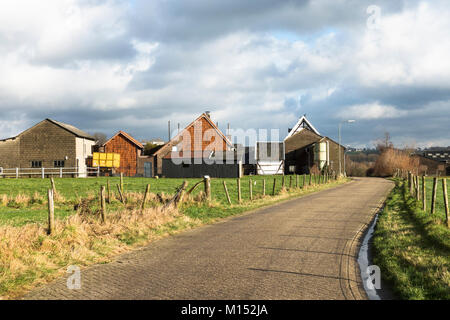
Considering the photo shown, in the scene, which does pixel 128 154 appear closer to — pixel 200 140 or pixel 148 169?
pixel 148 169

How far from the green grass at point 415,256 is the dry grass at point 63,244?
565cm

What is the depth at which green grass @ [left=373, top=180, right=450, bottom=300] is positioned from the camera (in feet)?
20.2

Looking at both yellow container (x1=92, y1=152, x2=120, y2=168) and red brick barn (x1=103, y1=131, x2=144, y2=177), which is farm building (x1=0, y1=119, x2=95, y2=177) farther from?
red brick barn (x1=103, y1=131, x2=144, y2=177)

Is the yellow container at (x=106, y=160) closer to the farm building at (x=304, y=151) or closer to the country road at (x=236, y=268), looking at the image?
the farm building at (x=304, y=151)

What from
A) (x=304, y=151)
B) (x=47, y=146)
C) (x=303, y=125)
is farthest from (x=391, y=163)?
(x=47, y=146)

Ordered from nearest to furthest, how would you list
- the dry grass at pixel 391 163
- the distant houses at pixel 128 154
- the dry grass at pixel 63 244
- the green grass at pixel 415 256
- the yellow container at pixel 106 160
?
the green grass at pixel 415 256 → the dry grass at pixel 63 244 → the distant houses at pixel 128 154 → the yellow container at pixel 106 160 → the dry grass at pixel 391 163

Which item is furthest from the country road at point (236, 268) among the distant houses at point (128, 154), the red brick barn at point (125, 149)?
the red brick barn at point (125, 149)

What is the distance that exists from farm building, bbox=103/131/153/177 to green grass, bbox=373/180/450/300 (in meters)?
49.4

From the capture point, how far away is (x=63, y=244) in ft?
29.2

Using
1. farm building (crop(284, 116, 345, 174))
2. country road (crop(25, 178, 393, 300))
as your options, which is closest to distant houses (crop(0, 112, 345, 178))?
farm building (crop(284, 116, 345, 174))

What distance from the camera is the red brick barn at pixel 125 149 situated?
59.5 metres

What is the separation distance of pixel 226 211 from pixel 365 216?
17.8 ft
